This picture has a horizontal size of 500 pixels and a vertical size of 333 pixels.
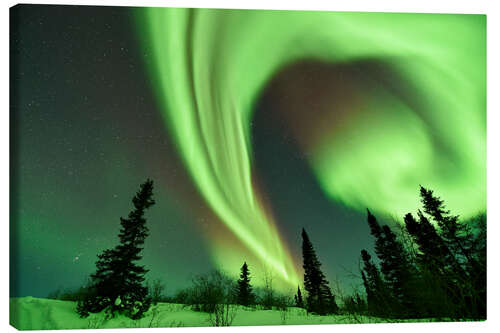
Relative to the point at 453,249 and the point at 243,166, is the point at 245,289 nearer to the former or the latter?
the point at 243,166

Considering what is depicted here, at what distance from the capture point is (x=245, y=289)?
18.5ft

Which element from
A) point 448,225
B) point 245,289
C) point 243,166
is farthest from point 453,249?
point 243,166

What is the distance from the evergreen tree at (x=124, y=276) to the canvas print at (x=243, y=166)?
25 millimetres

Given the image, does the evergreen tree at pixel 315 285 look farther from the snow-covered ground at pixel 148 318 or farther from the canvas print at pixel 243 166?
the snow-covered ground at pixel 148 318

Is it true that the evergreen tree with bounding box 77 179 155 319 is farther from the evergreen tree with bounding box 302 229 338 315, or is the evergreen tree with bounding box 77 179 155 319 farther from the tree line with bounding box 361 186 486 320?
the tree line with bounding box 361 186 486 320

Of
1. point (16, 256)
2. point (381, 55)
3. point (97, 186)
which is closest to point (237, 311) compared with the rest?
point (97, 186)

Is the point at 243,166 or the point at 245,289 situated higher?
the point at 243,166

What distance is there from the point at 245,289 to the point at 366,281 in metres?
1.84

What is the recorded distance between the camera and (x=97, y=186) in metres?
5.63

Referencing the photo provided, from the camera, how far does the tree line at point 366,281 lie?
5.19 metres

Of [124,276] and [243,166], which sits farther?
[243,166]

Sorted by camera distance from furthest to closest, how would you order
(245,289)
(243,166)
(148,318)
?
(243,166) → (245,289) → (148,318)

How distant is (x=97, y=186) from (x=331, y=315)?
394cm

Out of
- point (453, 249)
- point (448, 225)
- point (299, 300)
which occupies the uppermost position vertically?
point (448, 225)
